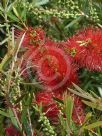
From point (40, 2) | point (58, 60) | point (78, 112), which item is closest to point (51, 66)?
point (58, 60)

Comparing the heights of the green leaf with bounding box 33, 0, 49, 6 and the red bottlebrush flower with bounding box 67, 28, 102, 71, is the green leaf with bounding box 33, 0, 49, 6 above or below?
above

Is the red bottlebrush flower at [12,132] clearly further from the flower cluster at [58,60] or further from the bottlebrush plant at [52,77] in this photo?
the flower cluster at [58,60]

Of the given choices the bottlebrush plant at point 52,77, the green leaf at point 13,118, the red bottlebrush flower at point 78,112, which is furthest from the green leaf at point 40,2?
the green leaf at point 13,118

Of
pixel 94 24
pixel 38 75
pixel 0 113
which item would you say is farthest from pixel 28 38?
pixel 0 113

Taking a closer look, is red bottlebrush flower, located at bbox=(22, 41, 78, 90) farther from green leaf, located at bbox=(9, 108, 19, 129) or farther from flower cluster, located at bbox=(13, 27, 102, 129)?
green leaf, located at bbox=(9, 108, 19, 129)

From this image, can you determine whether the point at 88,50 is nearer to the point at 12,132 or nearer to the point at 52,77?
the point at 52,77

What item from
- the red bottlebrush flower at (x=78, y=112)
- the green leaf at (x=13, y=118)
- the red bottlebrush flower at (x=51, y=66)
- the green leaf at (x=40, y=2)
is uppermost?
the green leaf at (x=40, y=2)

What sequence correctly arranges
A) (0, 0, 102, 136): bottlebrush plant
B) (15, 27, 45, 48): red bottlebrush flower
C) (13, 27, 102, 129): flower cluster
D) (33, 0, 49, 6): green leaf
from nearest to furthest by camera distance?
1. (0, 0, 102, 136): bottlebrush plant
2. (13, 27, 102, 129): flower cluster
3. (15, 27, 45, 48): red bottlebrush flower
4. (33, 0, 49, 6): green leaf

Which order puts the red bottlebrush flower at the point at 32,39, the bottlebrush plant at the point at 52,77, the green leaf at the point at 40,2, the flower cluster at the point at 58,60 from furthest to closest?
1. the green leaf at the point at 40,2
2. the red bottlebrush flower at the point at 32,39
3. the flower cluster at the point at 58,60
4. the bottlebrush plant at the point at 52,77

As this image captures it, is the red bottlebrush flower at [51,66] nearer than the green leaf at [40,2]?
Yes

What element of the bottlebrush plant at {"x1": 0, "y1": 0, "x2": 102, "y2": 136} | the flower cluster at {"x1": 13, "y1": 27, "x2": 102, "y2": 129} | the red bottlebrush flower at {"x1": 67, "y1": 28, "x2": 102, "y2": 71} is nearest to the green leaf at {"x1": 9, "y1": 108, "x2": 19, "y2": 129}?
the bottlebrush plant at {"x1": 0, "y1": 0, "x2": 102, "y2": 136}
